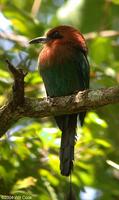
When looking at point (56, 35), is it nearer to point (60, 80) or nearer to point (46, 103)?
point (60, 80)

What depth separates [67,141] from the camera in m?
3.89

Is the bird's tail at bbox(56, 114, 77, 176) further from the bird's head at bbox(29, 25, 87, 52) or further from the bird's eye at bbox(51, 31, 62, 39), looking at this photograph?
the bird's eye at bbox(51, 31, 62, 39)

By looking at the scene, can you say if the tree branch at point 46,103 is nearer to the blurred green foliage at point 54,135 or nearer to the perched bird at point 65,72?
the blurred green foliage at point 54,135

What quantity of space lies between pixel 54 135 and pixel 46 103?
2.28ft

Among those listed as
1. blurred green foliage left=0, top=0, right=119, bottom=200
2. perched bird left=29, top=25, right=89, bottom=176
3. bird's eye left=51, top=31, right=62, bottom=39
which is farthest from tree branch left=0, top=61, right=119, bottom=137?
bird's eye left=51, top=31, right=62, bottom=39

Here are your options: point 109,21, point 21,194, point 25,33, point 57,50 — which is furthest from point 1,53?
point 21,194

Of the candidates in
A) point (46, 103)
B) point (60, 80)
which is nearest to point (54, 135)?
point (60, 80)

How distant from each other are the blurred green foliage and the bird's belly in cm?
9

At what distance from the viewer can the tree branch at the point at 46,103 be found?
124 inches

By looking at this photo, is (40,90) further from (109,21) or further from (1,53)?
(109,21)

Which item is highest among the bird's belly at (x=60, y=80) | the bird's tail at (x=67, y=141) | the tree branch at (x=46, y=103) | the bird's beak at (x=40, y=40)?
the bird's beak at (x=40, y=40)

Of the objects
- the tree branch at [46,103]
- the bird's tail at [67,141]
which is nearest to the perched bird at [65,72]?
the bird's tail at [67,141]

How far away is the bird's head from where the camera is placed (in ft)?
13.8

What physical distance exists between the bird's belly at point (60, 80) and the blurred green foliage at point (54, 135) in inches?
3.7
